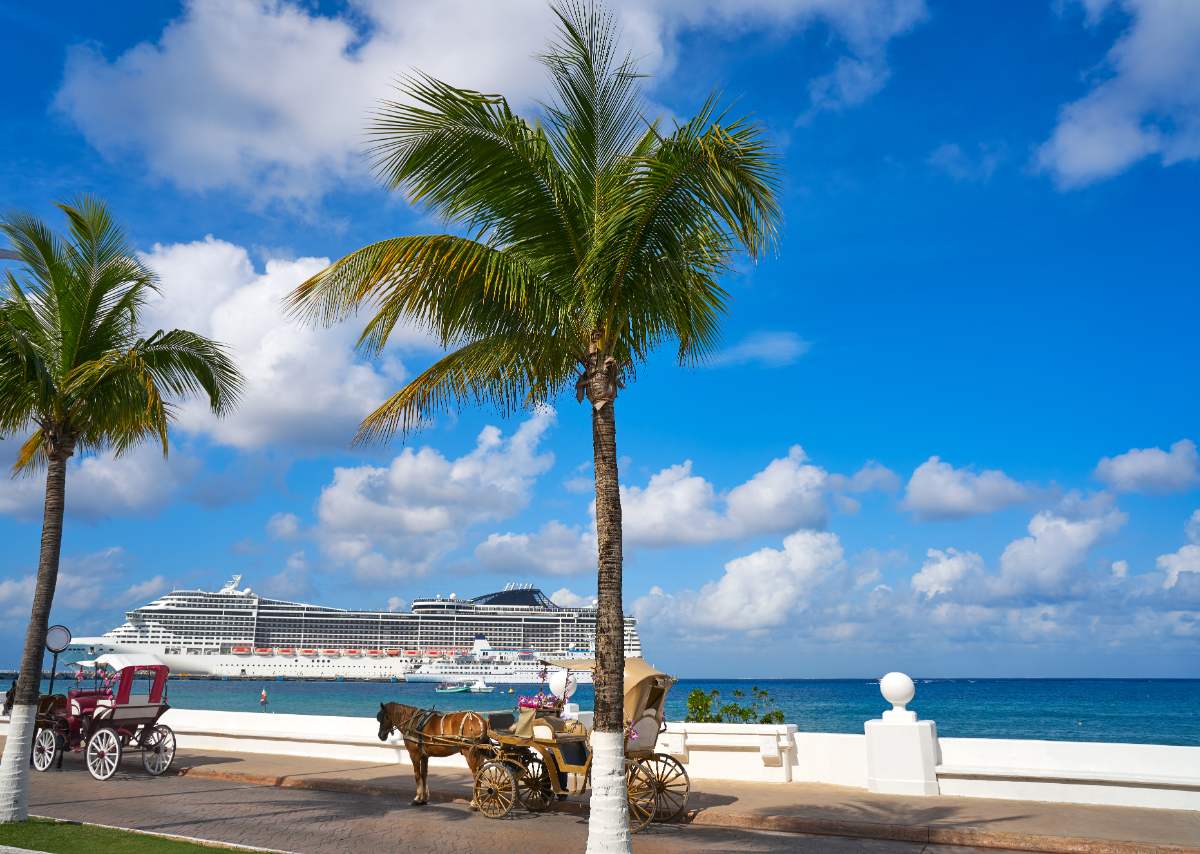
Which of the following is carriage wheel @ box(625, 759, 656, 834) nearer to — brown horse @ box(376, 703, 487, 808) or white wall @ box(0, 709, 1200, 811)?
brown horse @ box(376, 703, 487, 808)

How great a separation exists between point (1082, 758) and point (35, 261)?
14.5 metres

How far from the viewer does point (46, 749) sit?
1540 centimetres

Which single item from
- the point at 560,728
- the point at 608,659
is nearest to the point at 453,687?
the point at 560,728

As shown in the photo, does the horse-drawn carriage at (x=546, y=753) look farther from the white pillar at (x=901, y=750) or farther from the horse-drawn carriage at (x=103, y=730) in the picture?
the horse-drawn carriage at (x=103, y=730)

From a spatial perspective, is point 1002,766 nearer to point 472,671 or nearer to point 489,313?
point 489,313

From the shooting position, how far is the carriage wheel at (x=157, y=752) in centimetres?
1490

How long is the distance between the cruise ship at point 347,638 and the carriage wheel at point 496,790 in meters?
105

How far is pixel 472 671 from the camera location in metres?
122

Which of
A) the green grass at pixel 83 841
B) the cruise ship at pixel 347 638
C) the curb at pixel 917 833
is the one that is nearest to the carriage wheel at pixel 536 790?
the curb at pixel 917 833

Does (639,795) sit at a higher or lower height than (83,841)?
higher

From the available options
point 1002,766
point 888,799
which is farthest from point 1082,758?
point 888,799

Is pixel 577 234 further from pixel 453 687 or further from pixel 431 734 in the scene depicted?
pixel 453 687

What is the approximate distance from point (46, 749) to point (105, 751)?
2.52m

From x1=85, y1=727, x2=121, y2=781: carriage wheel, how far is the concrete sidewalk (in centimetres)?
353
